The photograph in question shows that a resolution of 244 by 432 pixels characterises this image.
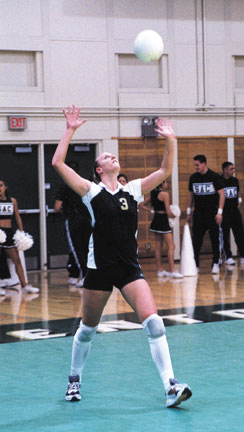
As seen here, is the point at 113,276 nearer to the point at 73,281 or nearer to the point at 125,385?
the point at 125,385

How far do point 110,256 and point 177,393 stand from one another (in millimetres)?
1104

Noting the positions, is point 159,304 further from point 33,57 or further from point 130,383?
point 33,57

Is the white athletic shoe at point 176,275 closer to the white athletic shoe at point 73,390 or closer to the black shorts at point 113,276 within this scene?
the white athletic shoe at point 73,390

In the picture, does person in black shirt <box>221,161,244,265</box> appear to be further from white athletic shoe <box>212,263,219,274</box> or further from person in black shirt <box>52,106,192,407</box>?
person in black shirt <box>52,106,192,407</box>

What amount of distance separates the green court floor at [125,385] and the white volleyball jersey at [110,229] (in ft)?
3.51

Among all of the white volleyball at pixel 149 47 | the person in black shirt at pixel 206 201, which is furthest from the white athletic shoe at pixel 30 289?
the white volleyball at pixel 149 47

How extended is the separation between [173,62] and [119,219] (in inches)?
528

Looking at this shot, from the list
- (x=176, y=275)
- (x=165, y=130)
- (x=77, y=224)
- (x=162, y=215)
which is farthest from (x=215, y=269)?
(x=165, y=130)

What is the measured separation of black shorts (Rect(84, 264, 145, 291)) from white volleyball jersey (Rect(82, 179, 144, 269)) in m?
0.04

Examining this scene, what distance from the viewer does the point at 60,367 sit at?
25.5 feet

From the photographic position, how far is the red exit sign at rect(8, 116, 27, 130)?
1741 cm

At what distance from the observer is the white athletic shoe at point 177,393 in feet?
19.5

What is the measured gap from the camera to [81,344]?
21.2ft

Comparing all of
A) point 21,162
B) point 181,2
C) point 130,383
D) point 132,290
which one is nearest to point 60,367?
point 130,383
